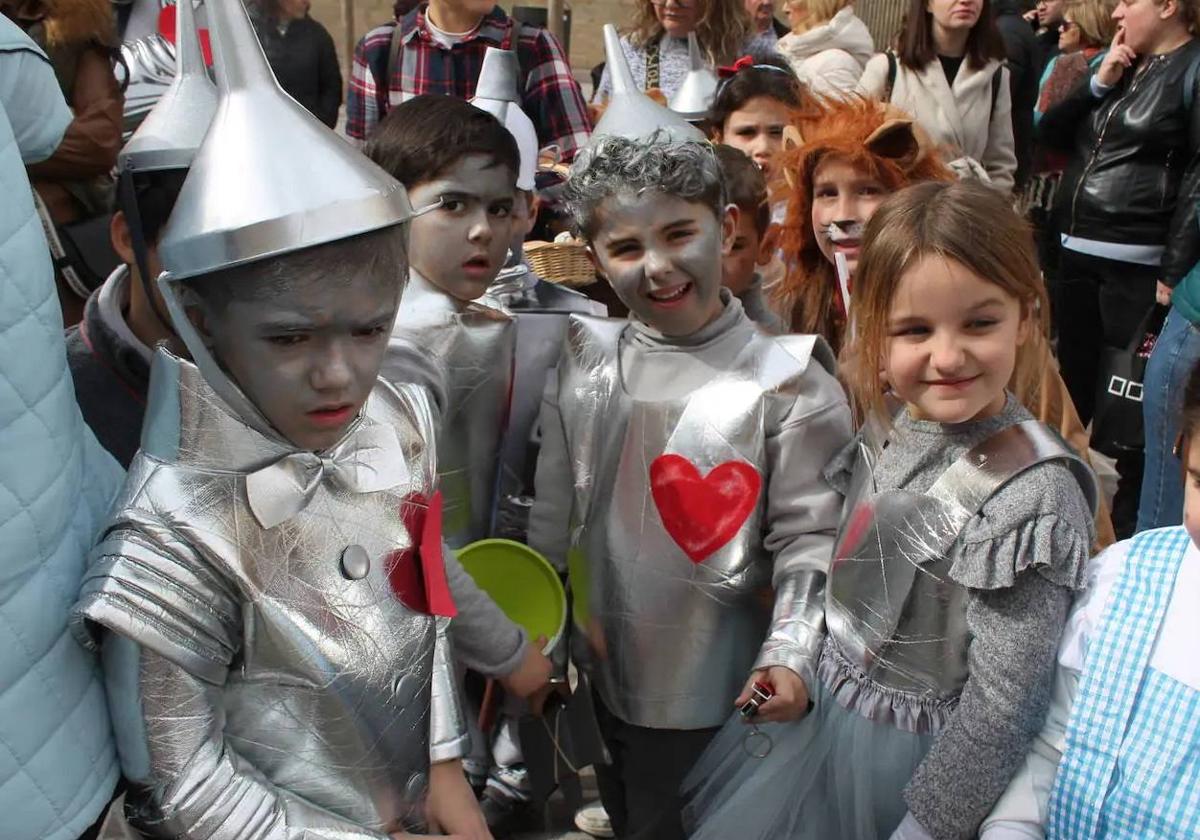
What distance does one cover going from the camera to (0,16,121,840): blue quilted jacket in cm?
125

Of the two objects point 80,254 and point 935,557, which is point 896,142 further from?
point 80,254

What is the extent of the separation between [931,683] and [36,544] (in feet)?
4.05

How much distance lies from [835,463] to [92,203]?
6.48 ft

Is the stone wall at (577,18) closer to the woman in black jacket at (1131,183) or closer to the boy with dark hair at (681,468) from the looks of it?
Result: the woman in black jacket at (1131,183)

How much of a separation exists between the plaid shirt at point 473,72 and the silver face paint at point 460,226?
5.17 feet

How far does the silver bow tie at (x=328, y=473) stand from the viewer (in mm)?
1406

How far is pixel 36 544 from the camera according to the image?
1.28 m

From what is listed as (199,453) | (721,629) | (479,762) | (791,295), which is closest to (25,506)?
(199,453)

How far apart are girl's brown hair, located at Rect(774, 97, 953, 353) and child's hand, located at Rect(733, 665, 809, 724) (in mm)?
908

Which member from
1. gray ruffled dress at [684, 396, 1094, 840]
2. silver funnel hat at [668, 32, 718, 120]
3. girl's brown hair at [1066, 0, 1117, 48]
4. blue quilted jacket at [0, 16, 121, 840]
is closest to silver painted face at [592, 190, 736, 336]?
gray ruffled dress at [684, 396, 1094, 840]

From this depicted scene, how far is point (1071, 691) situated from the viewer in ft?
5.19

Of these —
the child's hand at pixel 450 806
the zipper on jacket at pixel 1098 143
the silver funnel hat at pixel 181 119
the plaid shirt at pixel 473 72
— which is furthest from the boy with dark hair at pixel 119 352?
the zipper on jacket at pixel 1098 143

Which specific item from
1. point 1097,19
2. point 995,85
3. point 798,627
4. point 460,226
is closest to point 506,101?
point 460,226

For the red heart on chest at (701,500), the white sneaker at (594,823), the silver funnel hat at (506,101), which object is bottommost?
the white sneaker at (594,823)
